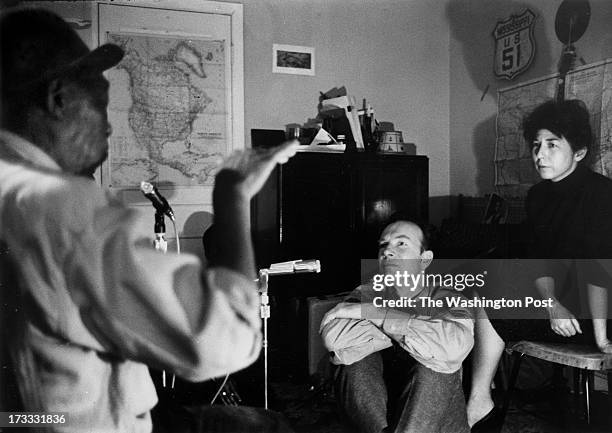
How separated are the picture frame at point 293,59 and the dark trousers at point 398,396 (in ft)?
3.18

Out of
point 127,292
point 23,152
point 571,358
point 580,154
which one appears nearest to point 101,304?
point 127,292

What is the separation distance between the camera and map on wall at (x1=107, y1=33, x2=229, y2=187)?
115 centimetres

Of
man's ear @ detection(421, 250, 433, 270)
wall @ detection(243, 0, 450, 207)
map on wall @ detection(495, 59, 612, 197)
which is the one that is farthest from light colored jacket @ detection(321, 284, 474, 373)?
map on wall @ detection(495, 59, 612, 197)

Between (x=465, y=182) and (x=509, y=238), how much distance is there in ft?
1.36

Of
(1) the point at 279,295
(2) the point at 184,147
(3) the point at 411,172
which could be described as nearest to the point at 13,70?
(2) the point at 184,147

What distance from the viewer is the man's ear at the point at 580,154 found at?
5.16ft

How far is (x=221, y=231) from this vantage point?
0.73m

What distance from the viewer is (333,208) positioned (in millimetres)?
1750

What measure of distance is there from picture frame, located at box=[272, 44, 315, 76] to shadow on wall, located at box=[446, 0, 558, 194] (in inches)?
18.6

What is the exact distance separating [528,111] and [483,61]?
0.25 m

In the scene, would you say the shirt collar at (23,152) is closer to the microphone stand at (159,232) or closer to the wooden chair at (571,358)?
the microphone stand at (159,232)

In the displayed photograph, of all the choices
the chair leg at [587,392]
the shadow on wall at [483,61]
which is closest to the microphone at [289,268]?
the chair leg at [587,392]

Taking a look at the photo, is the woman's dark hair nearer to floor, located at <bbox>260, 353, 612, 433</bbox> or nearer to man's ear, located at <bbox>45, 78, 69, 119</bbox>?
floor, located at <bbox>260, 353, 612, 433</bbox>

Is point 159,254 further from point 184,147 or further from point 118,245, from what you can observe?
point 184,147
